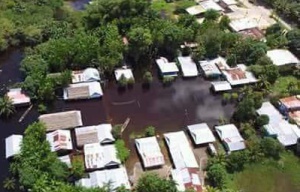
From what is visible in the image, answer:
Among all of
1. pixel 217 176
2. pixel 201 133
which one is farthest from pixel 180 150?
pixel 217 176

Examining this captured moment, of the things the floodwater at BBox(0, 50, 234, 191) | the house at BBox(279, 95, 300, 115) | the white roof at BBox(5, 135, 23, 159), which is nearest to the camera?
the white roof at BBox(5, 135, 23, 159)

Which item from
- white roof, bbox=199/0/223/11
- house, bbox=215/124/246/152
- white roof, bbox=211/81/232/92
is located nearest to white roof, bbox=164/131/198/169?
house, bbox=215/124/246/152

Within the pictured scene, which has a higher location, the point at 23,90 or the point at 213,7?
the point at 213,7

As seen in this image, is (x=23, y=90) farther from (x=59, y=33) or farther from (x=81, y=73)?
(x=59, y=33)

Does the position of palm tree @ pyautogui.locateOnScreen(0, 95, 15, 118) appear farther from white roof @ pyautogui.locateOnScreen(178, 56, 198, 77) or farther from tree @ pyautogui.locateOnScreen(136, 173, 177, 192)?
white roof @ pyautogui.locateOnScreen(178, 56, 198, 77)

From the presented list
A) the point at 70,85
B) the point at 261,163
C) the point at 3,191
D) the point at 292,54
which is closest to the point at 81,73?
the point at 70,85

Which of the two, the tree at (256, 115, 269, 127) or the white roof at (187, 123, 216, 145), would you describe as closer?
the white roof at (187, 123, 216, 145)
